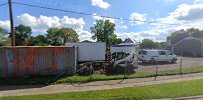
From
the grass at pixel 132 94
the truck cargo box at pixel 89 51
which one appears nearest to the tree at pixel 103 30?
the truck cargo box at pixel 89 51

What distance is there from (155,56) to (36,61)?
1520cm

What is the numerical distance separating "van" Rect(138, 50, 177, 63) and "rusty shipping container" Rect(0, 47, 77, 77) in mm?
12394

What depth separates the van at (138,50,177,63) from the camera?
26984 millimetres

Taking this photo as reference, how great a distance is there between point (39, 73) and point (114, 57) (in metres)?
6.77

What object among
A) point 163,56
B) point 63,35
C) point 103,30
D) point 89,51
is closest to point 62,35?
point 63,35

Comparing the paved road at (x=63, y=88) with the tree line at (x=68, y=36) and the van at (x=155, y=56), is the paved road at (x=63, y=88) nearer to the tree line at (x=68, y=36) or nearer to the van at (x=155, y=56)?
the van at (x=155, y=56)

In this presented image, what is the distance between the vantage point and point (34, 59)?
16.3m

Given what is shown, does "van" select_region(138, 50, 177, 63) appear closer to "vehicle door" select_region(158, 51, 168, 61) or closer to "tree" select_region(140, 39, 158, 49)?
"vehicle door" select_region(158, 51, 168, 61)

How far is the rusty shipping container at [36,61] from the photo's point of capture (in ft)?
52.1

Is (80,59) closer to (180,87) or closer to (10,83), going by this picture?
(10,83)

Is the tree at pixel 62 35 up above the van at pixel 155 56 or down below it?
above

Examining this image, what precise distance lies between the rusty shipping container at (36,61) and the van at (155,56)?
40.7 ft

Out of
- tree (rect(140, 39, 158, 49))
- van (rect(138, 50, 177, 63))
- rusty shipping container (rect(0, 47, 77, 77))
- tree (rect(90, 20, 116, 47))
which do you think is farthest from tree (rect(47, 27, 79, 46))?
rusty shipping container (rect(0, 47, 77, 77))

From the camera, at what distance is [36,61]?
53.7 feet
